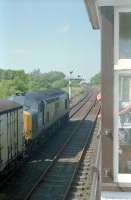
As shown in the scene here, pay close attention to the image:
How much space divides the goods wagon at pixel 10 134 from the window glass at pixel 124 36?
10.1 metres

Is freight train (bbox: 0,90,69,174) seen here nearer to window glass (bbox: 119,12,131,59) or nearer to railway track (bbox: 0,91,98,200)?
railway track (bbox: 0,91,98,200)

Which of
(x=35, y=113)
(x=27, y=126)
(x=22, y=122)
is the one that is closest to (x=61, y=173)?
(x=22, y=122)

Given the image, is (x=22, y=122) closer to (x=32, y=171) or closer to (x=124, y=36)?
(x=32, y=171)

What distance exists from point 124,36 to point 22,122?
14686 mm

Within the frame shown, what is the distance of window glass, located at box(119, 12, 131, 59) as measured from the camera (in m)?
4.80

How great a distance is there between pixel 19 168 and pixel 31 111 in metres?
3.40

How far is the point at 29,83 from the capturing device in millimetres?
69438

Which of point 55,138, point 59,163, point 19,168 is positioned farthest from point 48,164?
point 55,138

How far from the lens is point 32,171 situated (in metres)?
18.8

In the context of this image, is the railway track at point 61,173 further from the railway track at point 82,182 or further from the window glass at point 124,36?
the window glass at point 124,36

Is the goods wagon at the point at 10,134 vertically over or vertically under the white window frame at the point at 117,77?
under

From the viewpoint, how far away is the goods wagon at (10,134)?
1509 cm

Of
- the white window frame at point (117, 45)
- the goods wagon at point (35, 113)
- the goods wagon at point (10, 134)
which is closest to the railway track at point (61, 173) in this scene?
the goods wagon at point (10, 134)

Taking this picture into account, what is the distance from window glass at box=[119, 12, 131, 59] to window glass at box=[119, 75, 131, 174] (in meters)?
0.21
